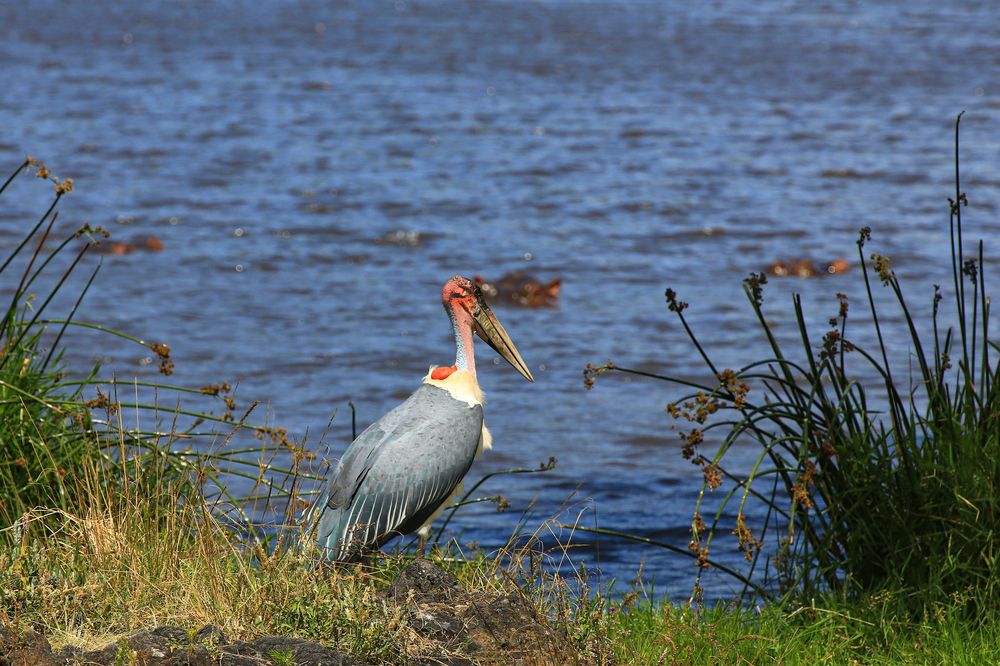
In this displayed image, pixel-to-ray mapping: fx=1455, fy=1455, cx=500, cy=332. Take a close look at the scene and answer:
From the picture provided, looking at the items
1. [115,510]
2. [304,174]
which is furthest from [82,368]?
[304,174]

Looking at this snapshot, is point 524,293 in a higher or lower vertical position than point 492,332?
lower

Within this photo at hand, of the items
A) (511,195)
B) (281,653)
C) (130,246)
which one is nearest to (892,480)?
(281,653)

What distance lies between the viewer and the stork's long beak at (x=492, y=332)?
547cm

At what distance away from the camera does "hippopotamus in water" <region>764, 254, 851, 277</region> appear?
1206 cm

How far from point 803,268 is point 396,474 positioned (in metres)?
7.81

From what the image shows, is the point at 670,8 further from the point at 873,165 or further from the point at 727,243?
the point at 727,243

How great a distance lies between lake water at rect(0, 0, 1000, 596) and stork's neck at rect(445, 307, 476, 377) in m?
1.15

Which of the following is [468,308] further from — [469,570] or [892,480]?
[892,480]

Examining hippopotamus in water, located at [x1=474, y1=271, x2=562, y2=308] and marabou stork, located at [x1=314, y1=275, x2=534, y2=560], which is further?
hippopotamus in water, located at [x1=474, y1=271, x2=562, y2=308]

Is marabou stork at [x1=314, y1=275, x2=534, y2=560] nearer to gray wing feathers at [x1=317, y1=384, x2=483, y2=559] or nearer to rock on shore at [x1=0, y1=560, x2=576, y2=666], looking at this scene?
gray wing feathers at [x1=317, y1=384, x2=483, y2=559]

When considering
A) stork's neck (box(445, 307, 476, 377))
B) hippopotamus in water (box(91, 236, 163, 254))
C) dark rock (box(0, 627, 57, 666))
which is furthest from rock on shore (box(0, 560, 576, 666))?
hippopotamus in water (box(91, 236, 163, 254))

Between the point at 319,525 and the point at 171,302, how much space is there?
6410 mm

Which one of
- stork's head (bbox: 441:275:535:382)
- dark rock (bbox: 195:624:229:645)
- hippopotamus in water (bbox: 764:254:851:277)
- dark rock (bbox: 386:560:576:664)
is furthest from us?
hippopotamus in water (bbox: 764:254:851:277)

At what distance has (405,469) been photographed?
4.92 m
